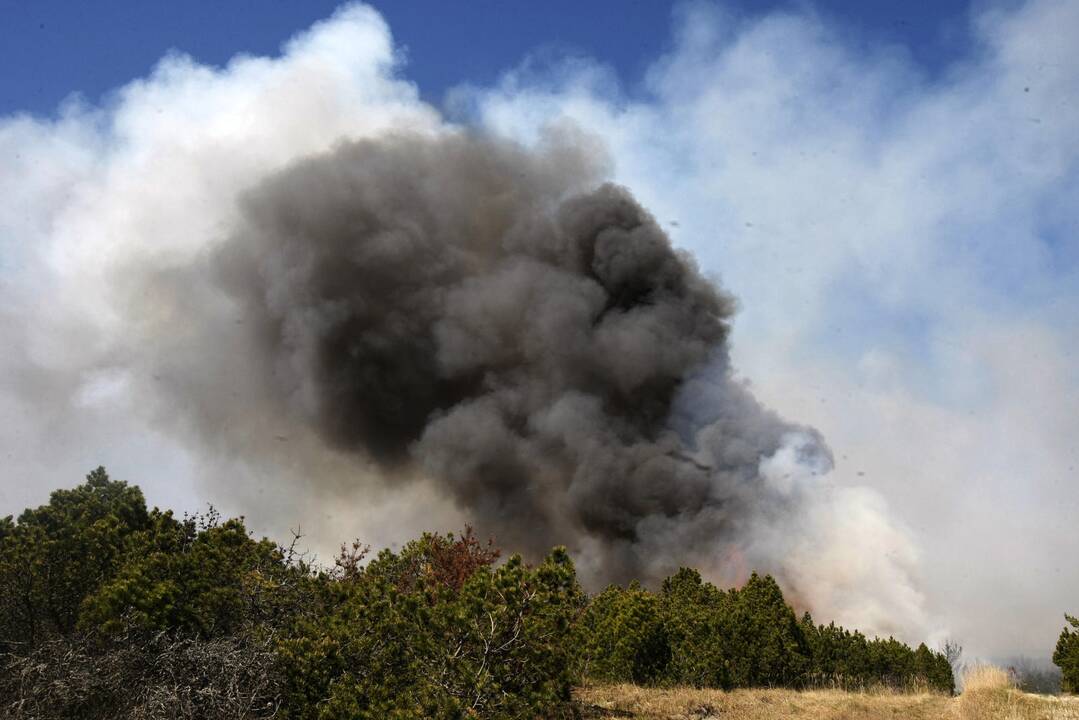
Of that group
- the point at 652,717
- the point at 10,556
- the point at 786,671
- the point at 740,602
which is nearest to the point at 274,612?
the point at 10,556

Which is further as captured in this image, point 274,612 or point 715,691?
point 715,691

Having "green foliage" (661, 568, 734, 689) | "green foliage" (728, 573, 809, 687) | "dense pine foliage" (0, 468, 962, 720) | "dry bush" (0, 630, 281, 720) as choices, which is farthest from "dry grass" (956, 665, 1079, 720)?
"dry bush" (0, 630, 281, 720)

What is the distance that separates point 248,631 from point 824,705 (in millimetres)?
14782

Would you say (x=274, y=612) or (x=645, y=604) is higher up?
(x=645, y=604)

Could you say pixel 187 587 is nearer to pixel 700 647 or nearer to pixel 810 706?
pixel 810 706

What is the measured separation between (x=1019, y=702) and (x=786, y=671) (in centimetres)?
888

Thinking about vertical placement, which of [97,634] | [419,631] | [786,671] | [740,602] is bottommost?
[97,634]

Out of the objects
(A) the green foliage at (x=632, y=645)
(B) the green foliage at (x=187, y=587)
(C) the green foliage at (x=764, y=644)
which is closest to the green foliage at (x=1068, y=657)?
(C) the green foliage at (x=764, y=644)

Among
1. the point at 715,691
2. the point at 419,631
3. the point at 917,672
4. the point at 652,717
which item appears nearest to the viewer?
the point at 419,631

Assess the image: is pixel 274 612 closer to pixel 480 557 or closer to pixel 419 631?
pixel 419 631

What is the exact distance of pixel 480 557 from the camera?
89.5 ft

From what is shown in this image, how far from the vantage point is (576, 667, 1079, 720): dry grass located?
16.9 meters

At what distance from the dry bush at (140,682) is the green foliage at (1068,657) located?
2272 centimetres

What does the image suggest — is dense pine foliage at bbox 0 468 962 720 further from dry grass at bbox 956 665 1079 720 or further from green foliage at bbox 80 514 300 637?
dry grass at bbox 956 665 1079 720
